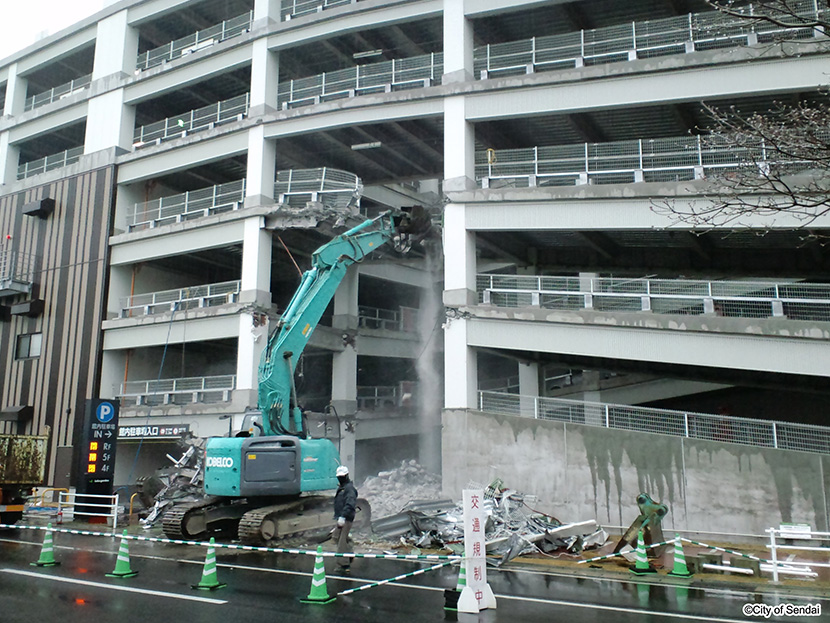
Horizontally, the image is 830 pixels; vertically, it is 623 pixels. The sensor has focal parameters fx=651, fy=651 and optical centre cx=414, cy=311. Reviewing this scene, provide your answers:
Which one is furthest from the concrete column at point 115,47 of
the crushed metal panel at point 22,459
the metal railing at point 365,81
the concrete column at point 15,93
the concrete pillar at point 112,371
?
the crushed metal panel at point 22,459

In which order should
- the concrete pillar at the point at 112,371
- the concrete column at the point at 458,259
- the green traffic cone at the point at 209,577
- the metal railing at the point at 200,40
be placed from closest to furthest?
the green traffic cone at the point at 209,577 < the concrete column at the point at 458,259 < the concrete pillar at the point at 112,371 < the metal railing at the point at 200,40

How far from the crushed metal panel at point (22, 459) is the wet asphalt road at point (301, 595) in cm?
676

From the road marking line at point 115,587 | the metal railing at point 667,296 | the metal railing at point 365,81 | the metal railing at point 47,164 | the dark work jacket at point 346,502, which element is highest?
the metal railing at point 47,164

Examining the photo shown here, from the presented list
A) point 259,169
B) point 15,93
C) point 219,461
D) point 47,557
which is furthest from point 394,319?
point 15,93

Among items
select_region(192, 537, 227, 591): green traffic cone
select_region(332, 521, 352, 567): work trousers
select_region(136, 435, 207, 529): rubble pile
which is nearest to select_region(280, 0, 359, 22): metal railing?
select_region(136, 435, 207, 529): rubble pile

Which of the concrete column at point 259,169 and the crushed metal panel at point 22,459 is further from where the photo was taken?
the concrete column at point 259,169

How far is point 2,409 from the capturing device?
31219 mm

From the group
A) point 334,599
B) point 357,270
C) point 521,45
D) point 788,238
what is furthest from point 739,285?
point 357,270

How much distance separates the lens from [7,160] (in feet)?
115

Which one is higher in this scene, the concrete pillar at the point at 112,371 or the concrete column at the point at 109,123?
the concrete column at the point at 109,123

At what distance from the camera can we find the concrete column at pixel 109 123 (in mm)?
30312

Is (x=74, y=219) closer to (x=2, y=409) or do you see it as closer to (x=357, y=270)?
(x=2, y=409)

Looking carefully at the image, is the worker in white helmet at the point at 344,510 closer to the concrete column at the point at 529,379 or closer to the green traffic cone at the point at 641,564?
the green traffic cone at the point at 641,564

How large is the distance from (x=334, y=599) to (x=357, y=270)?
20735 millimetres
